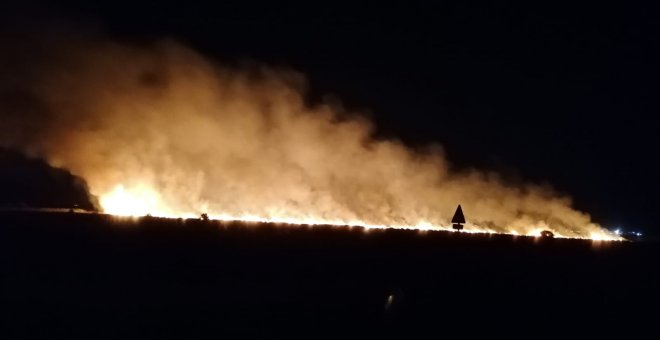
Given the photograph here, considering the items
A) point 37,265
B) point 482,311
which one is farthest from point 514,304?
point 37,265

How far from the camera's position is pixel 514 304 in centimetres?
2512

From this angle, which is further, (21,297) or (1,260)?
(1,260)

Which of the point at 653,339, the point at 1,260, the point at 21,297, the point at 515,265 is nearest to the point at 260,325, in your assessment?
the point at 21,297

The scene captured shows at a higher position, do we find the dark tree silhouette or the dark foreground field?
the dark tree silhouette

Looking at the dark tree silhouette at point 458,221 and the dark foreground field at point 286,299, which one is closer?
the dark foreground field at point 286,299

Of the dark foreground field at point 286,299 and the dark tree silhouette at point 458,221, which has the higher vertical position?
the dark tree silhouette at point 458,221

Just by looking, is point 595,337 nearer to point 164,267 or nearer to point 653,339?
point 653,339

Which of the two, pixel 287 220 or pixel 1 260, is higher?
pixel 287 220

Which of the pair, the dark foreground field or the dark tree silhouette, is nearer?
the dark foreground field

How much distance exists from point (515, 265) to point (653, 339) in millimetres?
30190

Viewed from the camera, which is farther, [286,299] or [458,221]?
[286,299]

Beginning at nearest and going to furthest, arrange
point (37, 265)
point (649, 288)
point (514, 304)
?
1. point (514, 304)
2. point (37, 265)
3. point (649, 288)

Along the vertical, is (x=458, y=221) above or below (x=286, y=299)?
above

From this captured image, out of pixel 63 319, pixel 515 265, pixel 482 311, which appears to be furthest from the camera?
pixel 515 265
